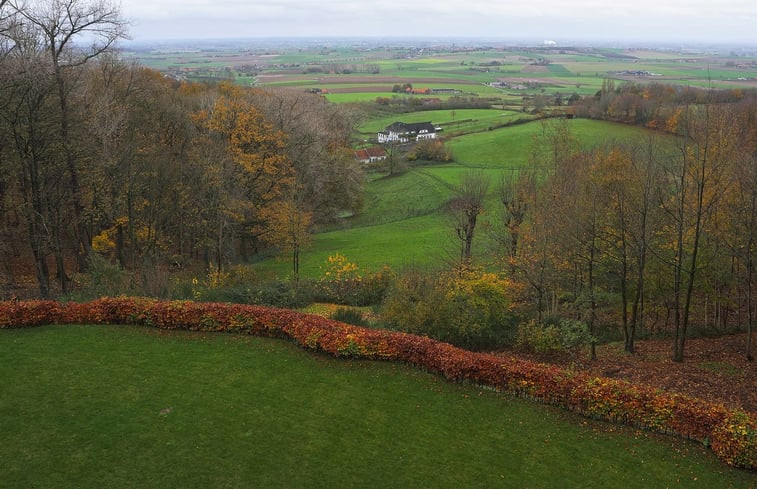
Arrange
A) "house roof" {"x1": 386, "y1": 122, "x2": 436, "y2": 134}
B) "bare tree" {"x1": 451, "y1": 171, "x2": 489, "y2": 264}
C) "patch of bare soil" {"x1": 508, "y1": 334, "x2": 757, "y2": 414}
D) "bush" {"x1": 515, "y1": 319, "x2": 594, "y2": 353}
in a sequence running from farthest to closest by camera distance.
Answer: "house roof" {"x1": 386, "y1": 122, "x2": 436, "y2": 134} → "bare tree" {"x1": 451, "y1": 171, "x2": 489, "y2": 264} → "bush" {"x1": 515, "y1": 319, "x2": 594, "y2": 353} → "patch of bare soil" {"x1": 508, "y1": 334, "x2": 757, "y2": 414}

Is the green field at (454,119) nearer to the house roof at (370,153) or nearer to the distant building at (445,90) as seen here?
the house roof at (370,153)

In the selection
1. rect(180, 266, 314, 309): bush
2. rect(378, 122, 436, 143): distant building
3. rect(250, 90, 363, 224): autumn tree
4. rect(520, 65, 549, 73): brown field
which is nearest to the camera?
rect(180, 266, 314, 309): bush

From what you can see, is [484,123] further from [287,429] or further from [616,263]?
[287,429]

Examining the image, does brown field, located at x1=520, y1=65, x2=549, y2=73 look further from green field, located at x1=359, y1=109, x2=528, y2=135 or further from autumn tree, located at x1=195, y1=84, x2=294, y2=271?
autumn tree, located at x1=195, y1=84, x2=294, y2=271

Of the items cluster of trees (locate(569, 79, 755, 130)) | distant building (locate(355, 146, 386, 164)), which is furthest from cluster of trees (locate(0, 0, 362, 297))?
cluster of trees (locate(569, 79, 755, 130))

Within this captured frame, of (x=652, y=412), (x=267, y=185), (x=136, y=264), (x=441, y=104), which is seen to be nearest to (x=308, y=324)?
(x=652, y=412)

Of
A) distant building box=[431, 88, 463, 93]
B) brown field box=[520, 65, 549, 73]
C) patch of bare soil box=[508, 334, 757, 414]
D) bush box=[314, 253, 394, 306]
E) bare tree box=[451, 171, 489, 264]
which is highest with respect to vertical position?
brown field box=[520, 65, 549, 73]

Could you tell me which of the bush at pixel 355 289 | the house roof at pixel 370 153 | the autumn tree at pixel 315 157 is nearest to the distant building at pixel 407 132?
the house roof at pixel 370 153
